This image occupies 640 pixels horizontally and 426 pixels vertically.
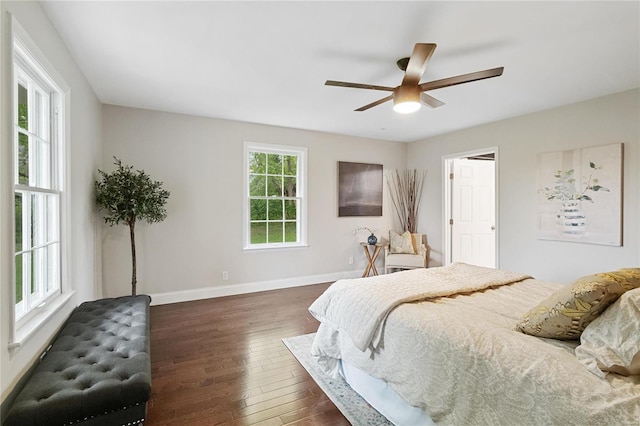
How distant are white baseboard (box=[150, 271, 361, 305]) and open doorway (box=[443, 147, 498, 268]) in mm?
1755

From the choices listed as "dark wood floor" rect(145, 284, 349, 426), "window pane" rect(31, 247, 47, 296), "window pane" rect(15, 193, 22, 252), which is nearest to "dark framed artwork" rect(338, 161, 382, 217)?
"dark wood floor" rect(145, 284, 349, 426)

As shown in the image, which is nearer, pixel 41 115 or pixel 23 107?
pixel 23 107

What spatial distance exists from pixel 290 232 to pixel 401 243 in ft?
6.15

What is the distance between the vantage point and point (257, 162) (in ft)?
15.2

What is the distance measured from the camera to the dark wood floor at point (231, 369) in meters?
1.90

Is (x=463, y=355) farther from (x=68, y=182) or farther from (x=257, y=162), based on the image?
(x=257, y=162)

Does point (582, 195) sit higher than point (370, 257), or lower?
higher

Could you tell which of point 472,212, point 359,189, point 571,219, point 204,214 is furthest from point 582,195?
point 204,214

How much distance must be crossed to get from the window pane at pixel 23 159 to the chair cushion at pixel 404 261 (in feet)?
14.3

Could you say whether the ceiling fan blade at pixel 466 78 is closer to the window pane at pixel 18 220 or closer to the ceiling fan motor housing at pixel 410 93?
the ceiling fan motor housing at pixel 410 93

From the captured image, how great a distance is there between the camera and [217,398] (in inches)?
81.0

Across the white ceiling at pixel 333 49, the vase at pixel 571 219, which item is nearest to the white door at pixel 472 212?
the vase at pixel 571 219

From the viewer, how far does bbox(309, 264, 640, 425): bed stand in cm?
106

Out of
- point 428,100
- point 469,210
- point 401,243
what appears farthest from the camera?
point 401,243
